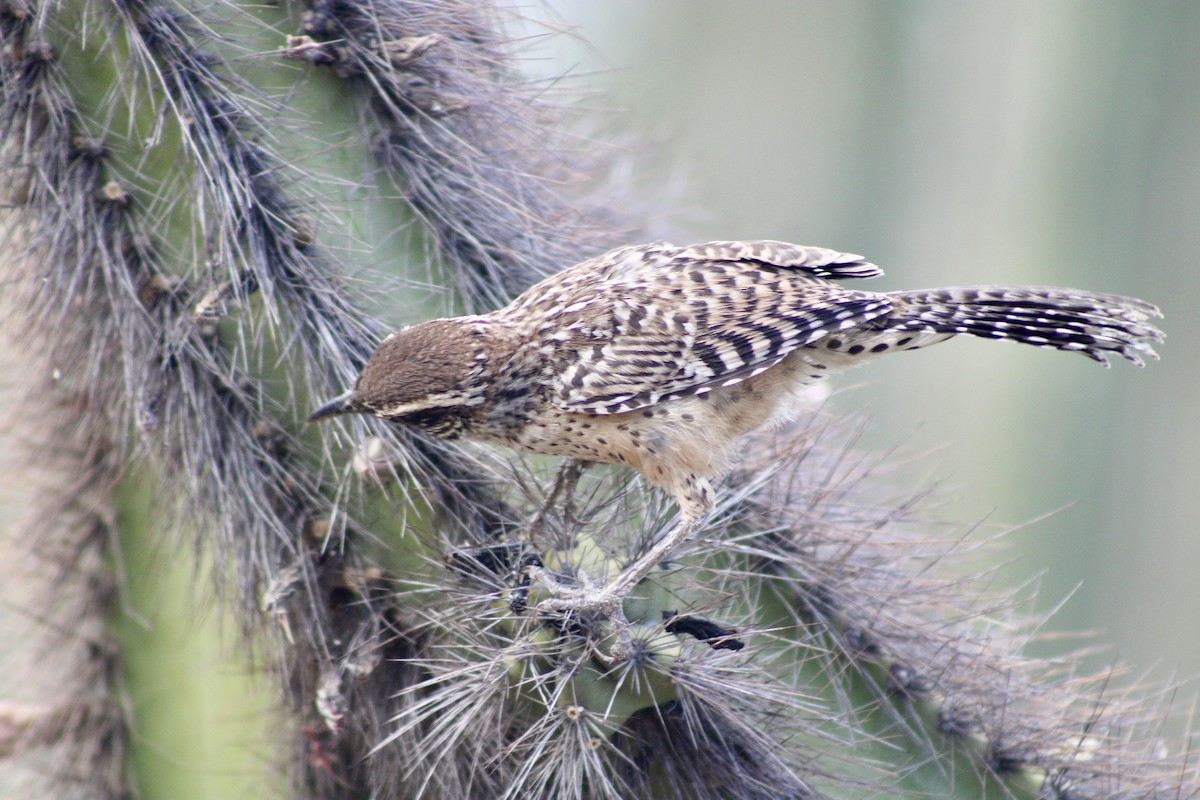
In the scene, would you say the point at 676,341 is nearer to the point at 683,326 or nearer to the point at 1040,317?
the point at 683,326

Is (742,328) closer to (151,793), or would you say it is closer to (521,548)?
(521,548)

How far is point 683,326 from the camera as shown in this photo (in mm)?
1151

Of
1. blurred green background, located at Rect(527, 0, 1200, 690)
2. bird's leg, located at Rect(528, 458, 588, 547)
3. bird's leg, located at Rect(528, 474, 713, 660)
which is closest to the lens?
bird's leg, located at Rect(528, 474, 713, 660)

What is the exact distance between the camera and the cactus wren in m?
1.09

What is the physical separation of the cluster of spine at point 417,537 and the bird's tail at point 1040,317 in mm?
270

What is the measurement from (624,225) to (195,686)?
1.09 meters

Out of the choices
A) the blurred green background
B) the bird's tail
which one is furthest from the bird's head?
the blurred green background

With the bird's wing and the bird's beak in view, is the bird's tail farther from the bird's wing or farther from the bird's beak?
the bird's beak

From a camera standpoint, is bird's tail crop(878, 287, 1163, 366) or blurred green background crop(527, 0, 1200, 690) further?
blurred green background crop(527, 0, 1200, 690)

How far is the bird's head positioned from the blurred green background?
1188mm

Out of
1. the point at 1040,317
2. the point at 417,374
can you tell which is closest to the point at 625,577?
the point at 417,374

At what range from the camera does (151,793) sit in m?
1.31

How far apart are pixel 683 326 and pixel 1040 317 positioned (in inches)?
17.5

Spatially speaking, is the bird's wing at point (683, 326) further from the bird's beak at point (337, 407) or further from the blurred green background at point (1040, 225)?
the blurred green background at point (1040, 225)
